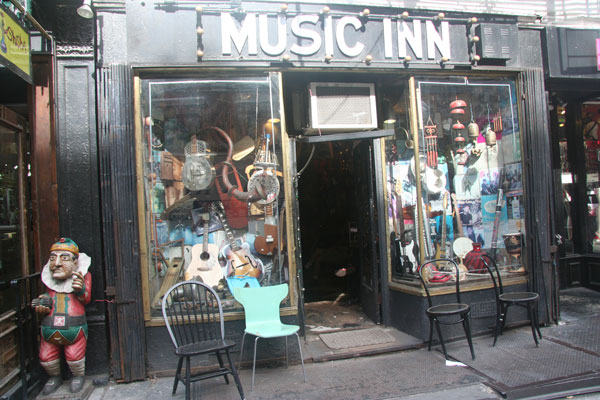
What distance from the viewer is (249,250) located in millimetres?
4891

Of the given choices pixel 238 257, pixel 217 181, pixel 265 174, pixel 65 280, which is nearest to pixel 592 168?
pixel 265 174

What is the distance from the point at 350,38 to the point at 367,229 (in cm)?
251

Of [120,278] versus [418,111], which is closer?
[120,278]

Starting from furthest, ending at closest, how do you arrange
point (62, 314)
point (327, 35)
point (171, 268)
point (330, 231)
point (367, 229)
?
point (330, 231) < point (367, 229) < point (327, 35) < point (171, 268) < point (62, 314)

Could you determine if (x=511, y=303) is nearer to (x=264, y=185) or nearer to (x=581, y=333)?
(x=581, y=333)

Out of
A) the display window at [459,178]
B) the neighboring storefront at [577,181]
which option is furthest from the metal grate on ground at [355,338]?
the neighboring storefront at [577,181]

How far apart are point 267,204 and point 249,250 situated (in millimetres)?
582

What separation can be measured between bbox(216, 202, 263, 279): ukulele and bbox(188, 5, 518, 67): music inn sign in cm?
182

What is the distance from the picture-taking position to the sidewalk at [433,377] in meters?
3.72

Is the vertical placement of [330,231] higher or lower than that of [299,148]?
lower

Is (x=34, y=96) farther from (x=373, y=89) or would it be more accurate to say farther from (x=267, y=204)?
(x=373, y=89)

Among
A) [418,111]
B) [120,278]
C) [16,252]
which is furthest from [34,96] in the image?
[418,111]

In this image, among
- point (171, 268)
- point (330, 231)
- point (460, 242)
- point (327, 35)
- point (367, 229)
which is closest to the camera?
point (171, 268)

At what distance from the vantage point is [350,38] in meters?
4.88
